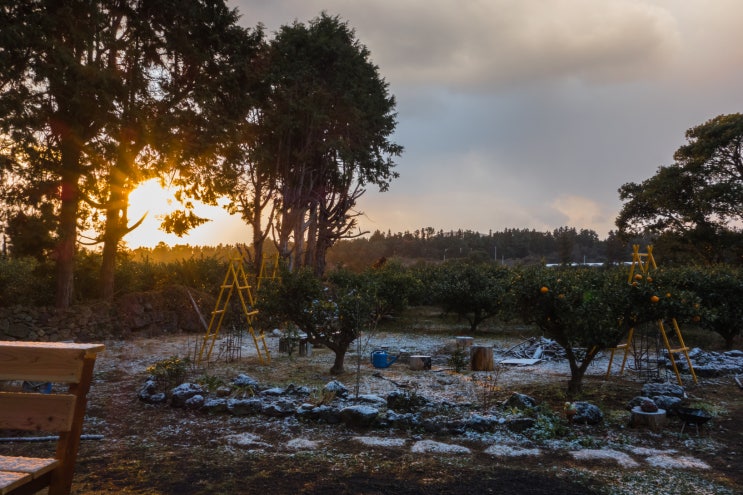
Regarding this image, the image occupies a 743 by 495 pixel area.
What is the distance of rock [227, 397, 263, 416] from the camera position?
6.09 m

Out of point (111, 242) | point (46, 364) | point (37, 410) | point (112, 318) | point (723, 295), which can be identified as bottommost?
point (112, 318)

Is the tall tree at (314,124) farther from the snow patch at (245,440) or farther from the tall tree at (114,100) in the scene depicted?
the snow patch at (245,440)

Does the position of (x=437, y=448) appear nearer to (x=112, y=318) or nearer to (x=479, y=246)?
(x=112, y=318)

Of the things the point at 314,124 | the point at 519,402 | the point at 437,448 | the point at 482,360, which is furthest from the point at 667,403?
the point at 314,124

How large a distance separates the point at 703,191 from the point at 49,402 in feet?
76.0

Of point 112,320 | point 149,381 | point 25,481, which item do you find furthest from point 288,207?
point 25,481

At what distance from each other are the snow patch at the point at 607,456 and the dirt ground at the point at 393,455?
0.06ft

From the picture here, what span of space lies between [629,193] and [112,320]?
21.4m

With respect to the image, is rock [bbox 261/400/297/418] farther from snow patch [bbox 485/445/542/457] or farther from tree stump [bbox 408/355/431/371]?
tree stump [bbox 408/355/431/371]

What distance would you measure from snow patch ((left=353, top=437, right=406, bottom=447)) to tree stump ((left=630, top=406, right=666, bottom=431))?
109 inches

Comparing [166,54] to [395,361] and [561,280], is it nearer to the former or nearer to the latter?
[395,361]

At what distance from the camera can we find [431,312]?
21.7 metres

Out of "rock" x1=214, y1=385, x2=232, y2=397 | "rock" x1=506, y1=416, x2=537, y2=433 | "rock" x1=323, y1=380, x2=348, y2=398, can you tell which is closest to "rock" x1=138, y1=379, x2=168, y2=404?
"rock" x1=214, y1=385, x2=232, y2=397

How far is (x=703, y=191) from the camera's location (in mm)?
20031
